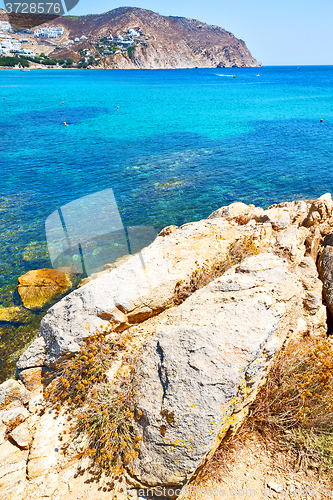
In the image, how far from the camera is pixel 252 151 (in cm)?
2873

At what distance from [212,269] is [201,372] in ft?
9.09

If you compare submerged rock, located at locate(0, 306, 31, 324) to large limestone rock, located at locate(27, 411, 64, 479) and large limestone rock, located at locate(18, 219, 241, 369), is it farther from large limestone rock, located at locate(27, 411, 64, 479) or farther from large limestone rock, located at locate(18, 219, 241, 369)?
large limestone rock, located at locate(27, 411, 64, 479)

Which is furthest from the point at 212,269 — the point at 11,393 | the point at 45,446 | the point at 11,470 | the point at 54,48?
the point at 54,48

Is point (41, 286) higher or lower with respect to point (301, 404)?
lower

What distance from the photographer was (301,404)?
455 centimetres

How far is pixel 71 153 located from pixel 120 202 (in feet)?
41.9

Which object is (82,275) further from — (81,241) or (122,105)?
(122,105)

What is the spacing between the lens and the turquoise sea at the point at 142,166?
619 inches

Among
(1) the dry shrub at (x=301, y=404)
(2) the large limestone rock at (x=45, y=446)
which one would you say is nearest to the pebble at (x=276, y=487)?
(1) the dry shrub at (x=301, y=404)

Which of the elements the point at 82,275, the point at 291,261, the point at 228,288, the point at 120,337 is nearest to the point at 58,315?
the point at 120,337

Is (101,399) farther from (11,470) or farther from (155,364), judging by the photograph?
(11,470)

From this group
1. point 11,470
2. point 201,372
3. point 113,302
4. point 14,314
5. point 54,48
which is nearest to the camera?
point 201,372

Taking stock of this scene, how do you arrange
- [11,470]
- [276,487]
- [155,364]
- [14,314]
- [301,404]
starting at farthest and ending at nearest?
[14,314] < [301,404] < [11,470] < [155,364] < [276,487]

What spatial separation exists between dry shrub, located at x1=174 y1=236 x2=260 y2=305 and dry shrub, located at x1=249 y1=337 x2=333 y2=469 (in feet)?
6.53
